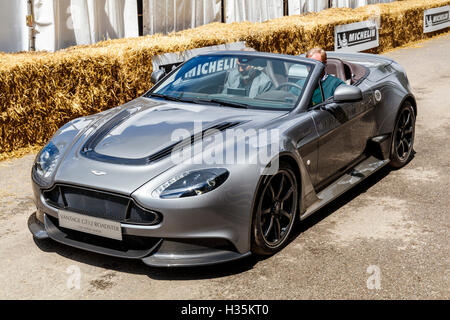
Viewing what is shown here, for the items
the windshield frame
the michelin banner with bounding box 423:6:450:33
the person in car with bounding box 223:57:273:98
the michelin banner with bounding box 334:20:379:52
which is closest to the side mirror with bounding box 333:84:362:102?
the windshield frame

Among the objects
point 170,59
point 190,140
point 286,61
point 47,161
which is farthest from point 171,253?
point 170,59

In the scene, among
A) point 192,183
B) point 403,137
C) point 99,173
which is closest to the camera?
point 192,183

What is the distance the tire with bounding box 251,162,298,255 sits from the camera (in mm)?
4641

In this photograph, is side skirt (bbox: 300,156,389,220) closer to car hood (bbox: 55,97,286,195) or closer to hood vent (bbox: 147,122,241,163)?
car hood (bbox: 55,97,286,195)

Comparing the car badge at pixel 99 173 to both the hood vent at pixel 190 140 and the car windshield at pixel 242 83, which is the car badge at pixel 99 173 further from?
the car windshield at pixel 242 83

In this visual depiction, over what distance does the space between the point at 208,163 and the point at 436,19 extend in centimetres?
2054

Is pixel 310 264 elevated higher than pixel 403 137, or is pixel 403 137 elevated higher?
pixel 403 137

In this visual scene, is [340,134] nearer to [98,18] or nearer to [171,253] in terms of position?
[171,253]

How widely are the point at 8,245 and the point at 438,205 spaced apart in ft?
12.5

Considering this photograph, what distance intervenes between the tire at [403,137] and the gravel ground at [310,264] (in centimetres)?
57

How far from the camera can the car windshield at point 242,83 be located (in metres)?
5.62

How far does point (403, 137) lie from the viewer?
7285mm
